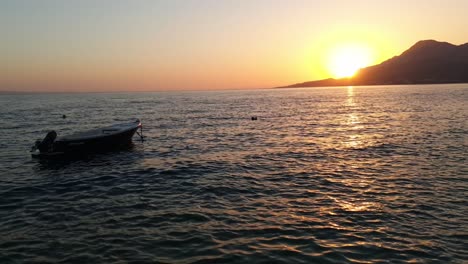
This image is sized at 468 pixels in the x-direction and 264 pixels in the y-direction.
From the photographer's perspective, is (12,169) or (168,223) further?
(12,169)

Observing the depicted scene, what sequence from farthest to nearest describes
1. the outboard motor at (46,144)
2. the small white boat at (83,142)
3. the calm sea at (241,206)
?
the small white boat at (83,142), the outboard motor at (46,144), the calm sea at (241,206)

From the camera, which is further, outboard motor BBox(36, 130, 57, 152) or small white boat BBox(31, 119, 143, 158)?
small white boat BBox(31, 119, 143, 158)

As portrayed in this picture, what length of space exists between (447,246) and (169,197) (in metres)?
11.9

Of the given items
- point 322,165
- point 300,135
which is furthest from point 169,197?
point 300,135

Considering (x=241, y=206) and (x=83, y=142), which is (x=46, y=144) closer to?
(x=83, y=142)

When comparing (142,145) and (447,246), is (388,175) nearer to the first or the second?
(447,246)

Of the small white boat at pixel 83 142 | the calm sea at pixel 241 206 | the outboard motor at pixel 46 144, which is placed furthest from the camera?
the small white boat at pixel 83 142

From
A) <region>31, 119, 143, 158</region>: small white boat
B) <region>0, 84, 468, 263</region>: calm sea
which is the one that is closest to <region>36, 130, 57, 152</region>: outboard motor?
<region>31, 119, 143, 158</region>: small white boat

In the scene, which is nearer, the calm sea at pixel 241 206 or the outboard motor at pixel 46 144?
the calm sea at pixel 241 206

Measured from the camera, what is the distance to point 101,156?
30.7 meters

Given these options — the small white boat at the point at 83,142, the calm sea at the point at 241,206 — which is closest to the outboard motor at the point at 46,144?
the small white boat at the point at 83,142

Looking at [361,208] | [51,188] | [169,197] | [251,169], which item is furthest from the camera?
[251,169]

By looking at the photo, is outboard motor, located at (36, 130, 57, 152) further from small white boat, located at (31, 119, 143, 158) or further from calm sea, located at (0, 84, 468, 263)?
calm sea, located at (0, 84, 468, 263)

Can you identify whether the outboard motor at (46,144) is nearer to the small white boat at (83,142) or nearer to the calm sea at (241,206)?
the small white boat at (83,142)
